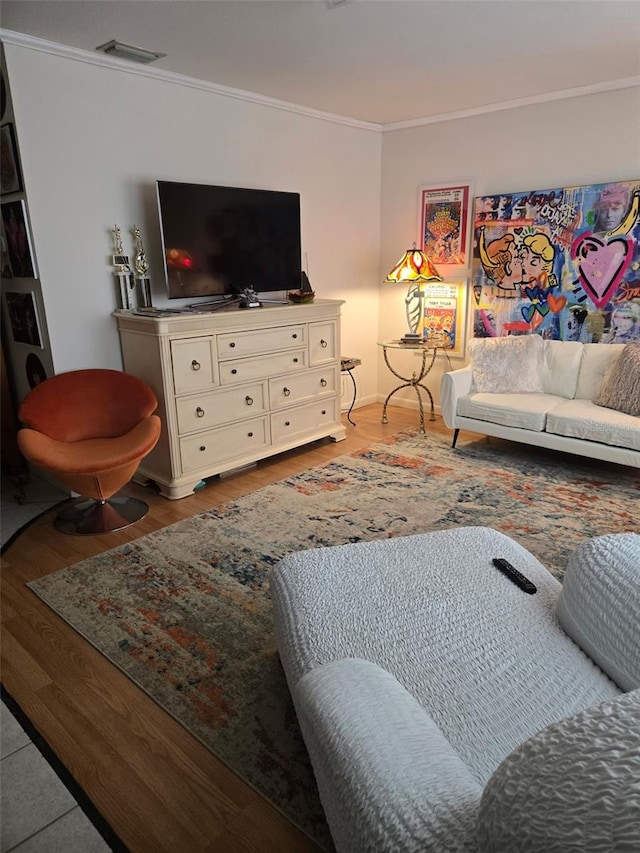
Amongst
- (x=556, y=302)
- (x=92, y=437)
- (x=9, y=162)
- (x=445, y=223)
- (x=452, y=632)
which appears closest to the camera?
(x=452, y=632)

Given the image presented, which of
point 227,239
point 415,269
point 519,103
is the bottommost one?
point 415,269

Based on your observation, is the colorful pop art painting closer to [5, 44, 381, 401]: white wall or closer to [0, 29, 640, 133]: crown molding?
[0, 29, 640, 133]: crown molding

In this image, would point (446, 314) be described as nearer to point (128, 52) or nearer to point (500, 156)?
point (500, 156)

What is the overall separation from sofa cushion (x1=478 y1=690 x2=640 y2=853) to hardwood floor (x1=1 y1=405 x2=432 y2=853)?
0.97m

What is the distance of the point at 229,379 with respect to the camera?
3541 millimetres

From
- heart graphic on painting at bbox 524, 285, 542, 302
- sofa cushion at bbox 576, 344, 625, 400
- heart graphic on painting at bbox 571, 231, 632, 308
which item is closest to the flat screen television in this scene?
heart graphic on painting at bbox 524, 285, 542, 302

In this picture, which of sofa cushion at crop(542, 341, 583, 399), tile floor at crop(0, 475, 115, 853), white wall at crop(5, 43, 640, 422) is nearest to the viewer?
tile floor at crop(0, 475, 115, 853)

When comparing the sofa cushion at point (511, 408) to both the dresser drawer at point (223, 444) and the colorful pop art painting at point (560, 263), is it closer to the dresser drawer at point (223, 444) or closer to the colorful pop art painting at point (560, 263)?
the colorful pop art painting at point (560, 263)

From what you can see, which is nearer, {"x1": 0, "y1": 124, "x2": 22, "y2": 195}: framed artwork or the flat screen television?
{"x1": 0, "y1": 124, "x2": 22, "y2": 195}: framed artwork

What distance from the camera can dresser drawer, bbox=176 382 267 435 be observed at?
335cm

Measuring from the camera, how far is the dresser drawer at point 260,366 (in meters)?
3.53

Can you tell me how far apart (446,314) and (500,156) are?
4.07ft

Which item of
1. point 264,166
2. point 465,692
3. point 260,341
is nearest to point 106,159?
point 264,166

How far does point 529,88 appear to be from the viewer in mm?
3795
